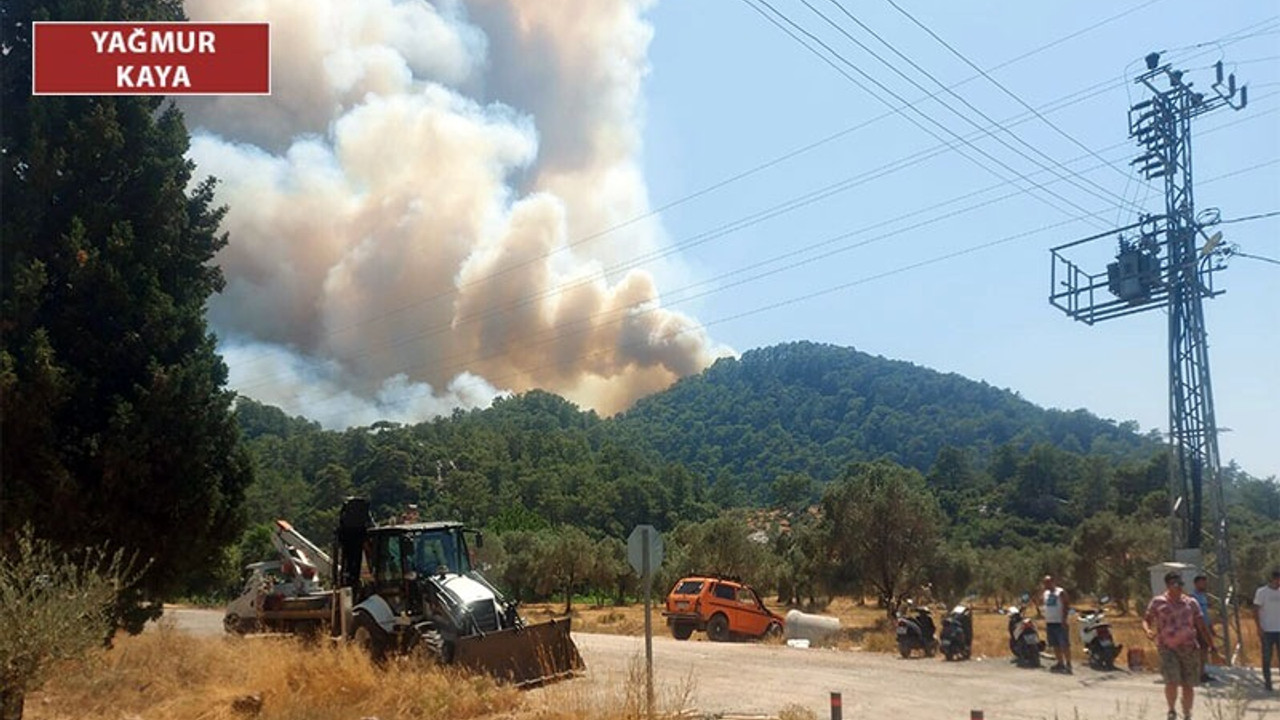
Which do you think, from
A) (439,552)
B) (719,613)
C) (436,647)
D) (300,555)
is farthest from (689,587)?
(436,647)

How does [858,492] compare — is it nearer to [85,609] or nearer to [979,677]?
[979,677]

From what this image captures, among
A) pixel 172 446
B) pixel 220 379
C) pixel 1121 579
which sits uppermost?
pixel 220 379

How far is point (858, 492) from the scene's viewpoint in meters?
36.9

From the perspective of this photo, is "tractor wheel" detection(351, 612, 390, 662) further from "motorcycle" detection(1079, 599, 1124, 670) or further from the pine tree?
"motorcycle" detection(1079, 599, 1124, 670)

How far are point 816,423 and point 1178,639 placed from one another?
542 ft

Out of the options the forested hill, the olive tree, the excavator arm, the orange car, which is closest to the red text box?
the olive tree

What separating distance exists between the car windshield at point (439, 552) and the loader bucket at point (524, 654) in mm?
2452

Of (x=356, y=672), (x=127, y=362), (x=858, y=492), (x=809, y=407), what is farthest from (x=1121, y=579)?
(x=809, y=407)

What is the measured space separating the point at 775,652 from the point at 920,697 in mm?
8291

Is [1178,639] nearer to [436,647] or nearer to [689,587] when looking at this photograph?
[436,647]

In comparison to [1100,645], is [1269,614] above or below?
above

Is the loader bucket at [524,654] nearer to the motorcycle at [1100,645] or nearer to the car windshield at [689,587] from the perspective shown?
the motorcycle at [1100,645]

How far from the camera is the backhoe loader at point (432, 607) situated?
15.5 metres

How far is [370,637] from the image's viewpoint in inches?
654
